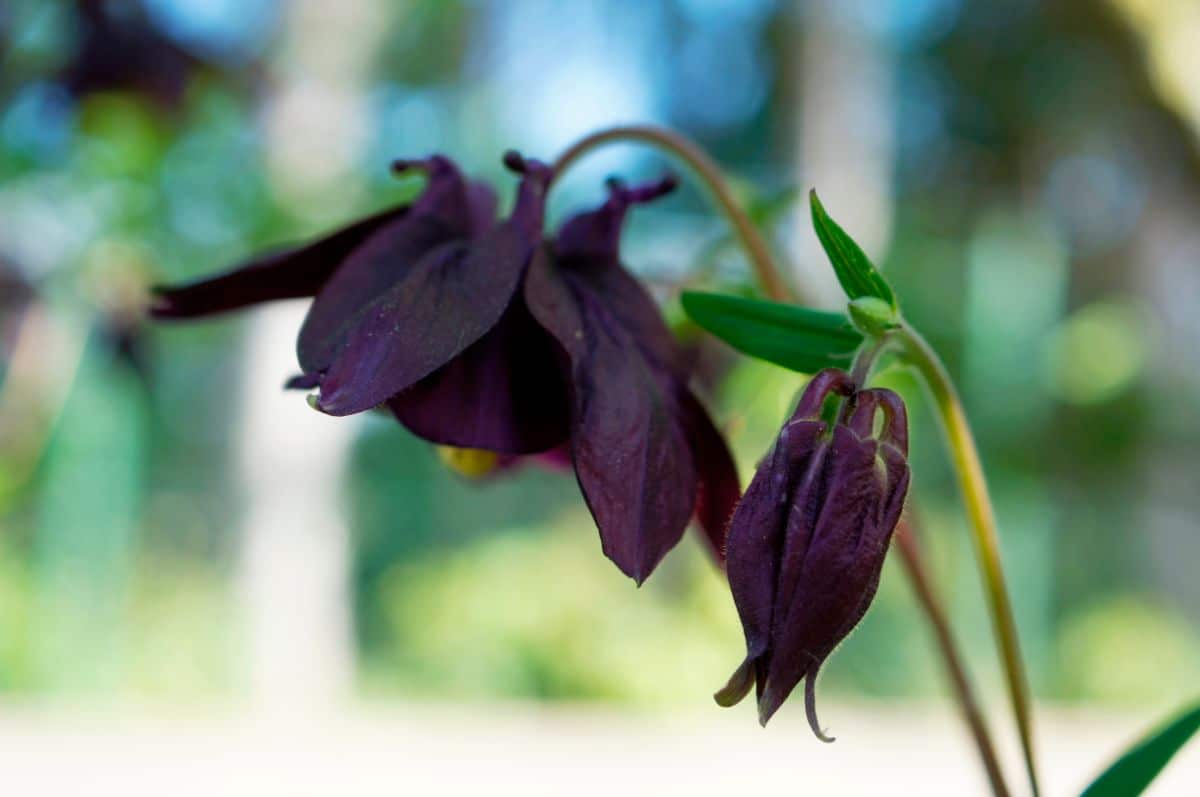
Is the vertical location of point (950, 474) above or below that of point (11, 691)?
above

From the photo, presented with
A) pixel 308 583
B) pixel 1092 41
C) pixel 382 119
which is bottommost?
pixel 308 583

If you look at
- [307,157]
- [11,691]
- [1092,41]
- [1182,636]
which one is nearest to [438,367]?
[307,157]

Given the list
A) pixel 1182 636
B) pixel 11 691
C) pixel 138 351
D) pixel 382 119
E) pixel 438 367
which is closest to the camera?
pixel 438 367

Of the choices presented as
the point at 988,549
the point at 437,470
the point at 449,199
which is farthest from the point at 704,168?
the point at 437,470

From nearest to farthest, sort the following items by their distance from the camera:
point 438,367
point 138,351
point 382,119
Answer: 1. point 438,367
2. point 138,351
3. point 382,119

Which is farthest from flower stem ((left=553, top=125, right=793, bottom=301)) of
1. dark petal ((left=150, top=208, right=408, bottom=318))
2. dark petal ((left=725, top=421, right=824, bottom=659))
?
dark petal ((left=725, top=421, right=824, bottom=659))

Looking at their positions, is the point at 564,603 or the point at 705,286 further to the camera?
the point at 564,603

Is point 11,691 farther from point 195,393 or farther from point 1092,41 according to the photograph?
point 1092,41
